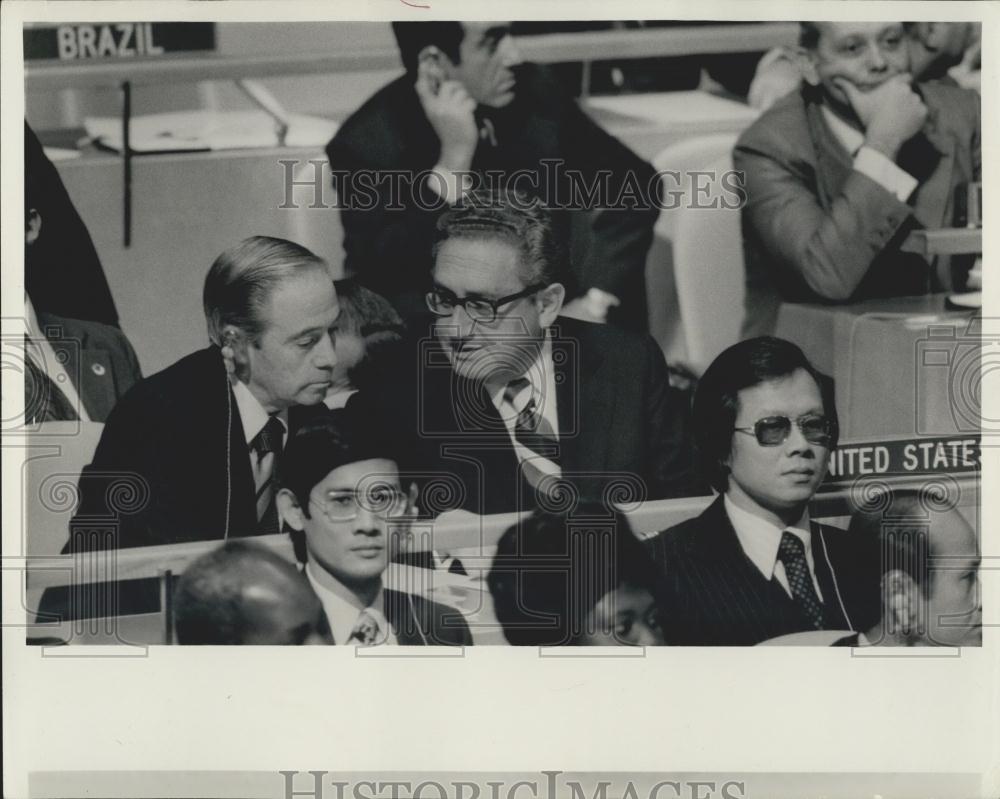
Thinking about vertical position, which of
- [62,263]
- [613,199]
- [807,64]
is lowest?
[62,263]

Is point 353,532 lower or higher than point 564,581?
higher

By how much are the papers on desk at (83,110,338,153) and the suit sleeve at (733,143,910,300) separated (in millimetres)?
1138

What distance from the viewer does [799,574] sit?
4012mm

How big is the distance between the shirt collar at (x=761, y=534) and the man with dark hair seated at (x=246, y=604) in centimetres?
113

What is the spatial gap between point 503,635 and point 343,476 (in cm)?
60

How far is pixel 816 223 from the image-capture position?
4.00m

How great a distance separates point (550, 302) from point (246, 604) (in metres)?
1.14

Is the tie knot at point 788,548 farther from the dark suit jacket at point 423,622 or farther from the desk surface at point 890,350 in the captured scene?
the dark suit jacket at point 423,622

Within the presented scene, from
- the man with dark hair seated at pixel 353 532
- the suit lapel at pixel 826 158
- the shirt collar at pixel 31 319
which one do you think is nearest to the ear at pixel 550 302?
the man with dark hair seated at pixel 353 532

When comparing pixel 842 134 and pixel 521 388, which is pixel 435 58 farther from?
pixel 842 134

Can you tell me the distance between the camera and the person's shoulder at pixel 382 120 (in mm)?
3984

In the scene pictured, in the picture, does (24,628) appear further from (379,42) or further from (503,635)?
(379,42)

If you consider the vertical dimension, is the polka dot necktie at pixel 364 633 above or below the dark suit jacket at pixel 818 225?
below

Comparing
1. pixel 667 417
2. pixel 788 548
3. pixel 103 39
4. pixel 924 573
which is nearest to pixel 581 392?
pixel 667 417
